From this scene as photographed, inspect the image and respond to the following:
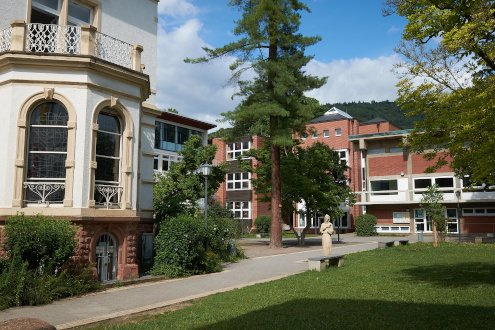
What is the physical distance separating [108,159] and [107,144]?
0.43m

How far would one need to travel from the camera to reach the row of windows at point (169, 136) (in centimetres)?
4056

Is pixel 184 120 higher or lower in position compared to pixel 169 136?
higher

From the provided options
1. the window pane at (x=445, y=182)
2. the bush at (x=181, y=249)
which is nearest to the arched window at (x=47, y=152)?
the bush at (x=181, y=249)

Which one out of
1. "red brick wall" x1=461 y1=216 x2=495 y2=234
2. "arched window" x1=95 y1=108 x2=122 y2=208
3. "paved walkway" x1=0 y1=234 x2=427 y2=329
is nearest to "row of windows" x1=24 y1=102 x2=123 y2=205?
"arched window" x1=95 y1=108 x2=122 y2=208

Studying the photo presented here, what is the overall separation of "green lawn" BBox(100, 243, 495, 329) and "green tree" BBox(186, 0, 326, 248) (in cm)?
1112

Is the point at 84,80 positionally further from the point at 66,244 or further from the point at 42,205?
the point at 66,244

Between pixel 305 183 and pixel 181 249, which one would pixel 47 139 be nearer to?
pixel 181 249

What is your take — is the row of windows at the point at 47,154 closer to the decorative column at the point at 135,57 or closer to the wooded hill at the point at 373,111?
the decorative column at the point at 135,57

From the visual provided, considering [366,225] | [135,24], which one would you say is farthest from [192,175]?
[366,225]

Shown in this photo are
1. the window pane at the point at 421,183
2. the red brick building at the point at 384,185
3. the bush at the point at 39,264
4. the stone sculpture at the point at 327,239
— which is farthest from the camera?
the window pane at the point at 421,183

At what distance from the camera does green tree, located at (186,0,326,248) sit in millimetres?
22156

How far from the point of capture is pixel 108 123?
1288cm

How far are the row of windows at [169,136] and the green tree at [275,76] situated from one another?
17503 millimetres

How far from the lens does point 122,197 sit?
1272 cm
